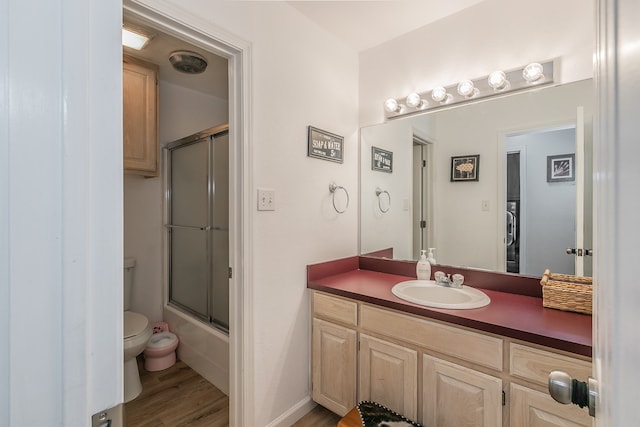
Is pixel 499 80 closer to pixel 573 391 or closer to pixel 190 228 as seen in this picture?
Answer: pixel 573 391

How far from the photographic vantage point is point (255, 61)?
1516mm

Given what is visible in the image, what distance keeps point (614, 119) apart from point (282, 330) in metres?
1.63

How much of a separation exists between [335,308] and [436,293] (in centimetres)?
59

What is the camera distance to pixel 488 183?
67.9 inches

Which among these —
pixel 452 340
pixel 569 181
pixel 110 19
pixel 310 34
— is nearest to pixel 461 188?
pixel 569 181

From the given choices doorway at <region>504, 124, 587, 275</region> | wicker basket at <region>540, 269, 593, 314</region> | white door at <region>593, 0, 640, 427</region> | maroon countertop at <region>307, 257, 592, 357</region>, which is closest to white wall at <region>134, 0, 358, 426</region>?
maroon countertop at <region>307, 257, 592, 357</region>

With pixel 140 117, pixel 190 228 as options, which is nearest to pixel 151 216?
pixel 190 228

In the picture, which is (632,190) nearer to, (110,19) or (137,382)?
(110,19)

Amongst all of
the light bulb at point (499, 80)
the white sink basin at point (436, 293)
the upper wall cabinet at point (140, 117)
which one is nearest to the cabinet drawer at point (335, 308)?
the white sink basin at point (436, 293)

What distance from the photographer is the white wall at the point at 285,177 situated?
152 cm

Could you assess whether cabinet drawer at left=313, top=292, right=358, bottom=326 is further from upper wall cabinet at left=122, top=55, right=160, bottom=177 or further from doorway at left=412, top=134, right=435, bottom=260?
upper wall cabinet at left=122, top=55, right=160, bottom=177

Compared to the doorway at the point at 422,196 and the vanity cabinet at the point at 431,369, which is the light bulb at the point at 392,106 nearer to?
the doorway at the point at 422,196

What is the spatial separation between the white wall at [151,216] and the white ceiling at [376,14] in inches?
60.5

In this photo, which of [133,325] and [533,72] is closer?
[533,72]
